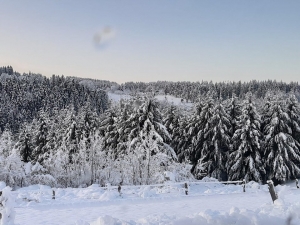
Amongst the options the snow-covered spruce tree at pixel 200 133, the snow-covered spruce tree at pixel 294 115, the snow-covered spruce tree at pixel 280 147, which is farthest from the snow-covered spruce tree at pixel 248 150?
the snow-covered spruce tree at pixel 294 115

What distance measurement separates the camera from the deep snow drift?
845 centimetres

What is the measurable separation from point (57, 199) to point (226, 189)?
1208 centimetres

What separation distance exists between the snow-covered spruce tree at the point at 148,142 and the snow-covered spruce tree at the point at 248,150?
8765mm

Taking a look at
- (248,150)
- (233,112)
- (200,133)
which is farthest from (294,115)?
(200,133)

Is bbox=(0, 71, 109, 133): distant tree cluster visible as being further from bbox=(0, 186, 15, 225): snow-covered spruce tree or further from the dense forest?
bbox=(0, 186, 15, 225): snow-covered spruce tree

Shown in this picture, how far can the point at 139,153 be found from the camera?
2781cm

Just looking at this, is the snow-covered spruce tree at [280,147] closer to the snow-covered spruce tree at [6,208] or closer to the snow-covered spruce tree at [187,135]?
the snow-covered spruce tree at [187,135]

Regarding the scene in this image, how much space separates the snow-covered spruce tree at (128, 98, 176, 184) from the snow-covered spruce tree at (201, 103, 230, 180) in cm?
767

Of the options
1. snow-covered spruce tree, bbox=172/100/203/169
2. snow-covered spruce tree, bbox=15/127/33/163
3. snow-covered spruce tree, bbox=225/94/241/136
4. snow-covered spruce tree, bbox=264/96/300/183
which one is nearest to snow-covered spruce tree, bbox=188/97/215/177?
snow-covered spruce tree, bbox=172/100/203/169

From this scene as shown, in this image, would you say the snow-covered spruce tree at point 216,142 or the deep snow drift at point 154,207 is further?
the snow-covered spruce tree at point 216,142

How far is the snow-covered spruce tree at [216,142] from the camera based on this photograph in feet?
118

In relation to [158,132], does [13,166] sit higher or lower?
lower

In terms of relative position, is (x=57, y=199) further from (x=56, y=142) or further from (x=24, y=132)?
(x=24, y=132)

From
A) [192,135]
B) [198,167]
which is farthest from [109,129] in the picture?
[198,167]
